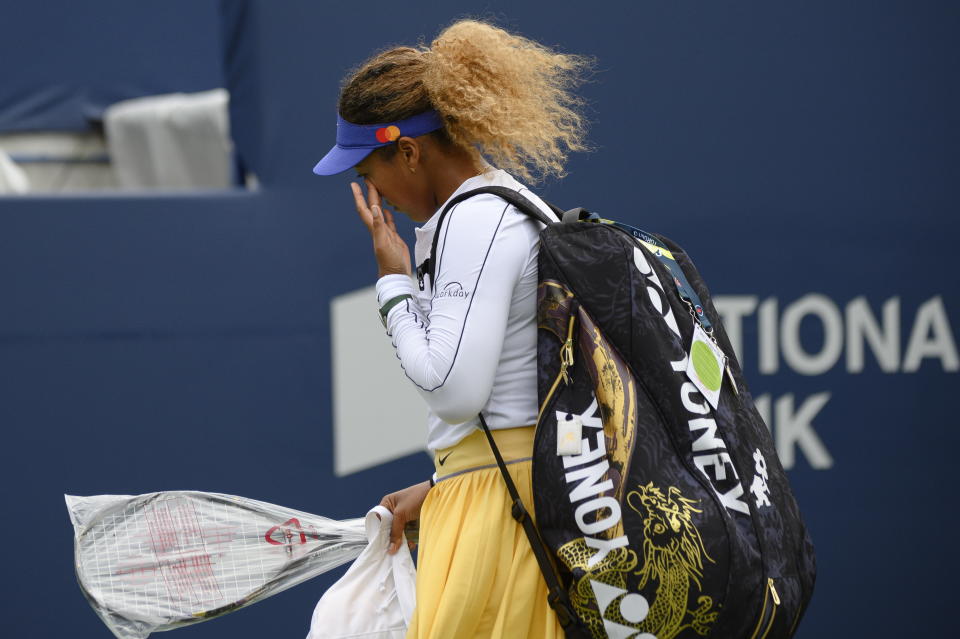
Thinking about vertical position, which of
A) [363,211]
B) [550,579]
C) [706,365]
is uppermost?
[363,211]

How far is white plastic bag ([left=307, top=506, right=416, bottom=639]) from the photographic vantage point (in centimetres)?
209

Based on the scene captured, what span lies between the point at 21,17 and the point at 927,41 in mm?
4677

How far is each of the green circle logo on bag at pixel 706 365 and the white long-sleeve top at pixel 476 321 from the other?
265mm

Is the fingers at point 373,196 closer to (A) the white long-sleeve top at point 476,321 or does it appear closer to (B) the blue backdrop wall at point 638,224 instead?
(A) the white long-sleeve top at point 476,321

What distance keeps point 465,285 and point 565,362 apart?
0.20m

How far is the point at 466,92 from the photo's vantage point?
2.00m

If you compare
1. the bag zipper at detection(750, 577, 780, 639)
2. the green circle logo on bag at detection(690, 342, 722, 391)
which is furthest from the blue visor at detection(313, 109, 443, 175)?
the bag zipper at detection(750, 577, 780, 639)

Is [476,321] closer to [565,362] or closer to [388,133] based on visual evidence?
[565,362]

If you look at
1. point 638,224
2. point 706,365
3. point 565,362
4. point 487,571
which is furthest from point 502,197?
point 638,224

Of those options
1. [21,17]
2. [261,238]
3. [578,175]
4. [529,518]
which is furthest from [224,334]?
[21,17]

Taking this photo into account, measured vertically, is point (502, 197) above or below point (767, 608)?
above

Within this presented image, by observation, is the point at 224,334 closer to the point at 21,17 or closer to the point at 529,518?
the point at 529,518

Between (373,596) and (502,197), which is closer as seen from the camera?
(502,197)

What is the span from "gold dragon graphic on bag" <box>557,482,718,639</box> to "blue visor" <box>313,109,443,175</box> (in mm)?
736
